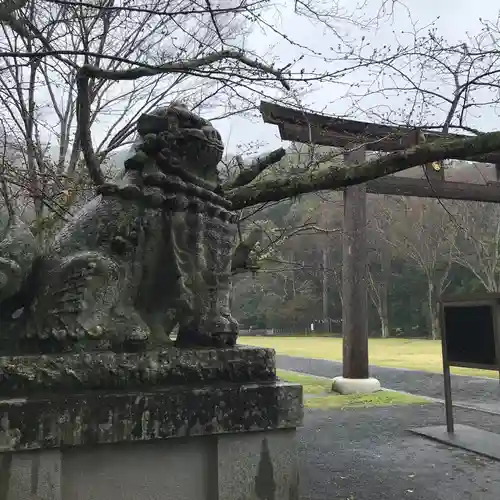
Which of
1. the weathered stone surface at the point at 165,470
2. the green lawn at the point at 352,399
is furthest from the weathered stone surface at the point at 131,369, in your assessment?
the green lawn at the point at 352,399

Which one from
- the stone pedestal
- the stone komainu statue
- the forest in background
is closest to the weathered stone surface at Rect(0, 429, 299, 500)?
the stone pedestal

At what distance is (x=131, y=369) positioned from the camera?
89.7 inches

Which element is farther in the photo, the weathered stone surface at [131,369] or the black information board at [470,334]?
the black information board at [470,334]

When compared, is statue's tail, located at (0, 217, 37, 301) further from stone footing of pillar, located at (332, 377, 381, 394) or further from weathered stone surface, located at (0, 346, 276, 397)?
stone footing of pillar, located at (332, 377, 381, 394)

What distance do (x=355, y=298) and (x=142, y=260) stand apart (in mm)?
7986

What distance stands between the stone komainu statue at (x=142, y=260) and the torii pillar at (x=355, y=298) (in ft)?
24.2

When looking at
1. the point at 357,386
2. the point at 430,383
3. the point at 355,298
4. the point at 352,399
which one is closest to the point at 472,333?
the point at 352,399

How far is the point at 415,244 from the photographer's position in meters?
26.0

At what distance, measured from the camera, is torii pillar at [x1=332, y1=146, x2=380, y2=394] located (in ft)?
31.9

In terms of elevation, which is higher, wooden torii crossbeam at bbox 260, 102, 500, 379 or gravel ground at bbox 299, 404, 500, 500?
wooden torii crossbeam at bbox 260, 102, 500, 379

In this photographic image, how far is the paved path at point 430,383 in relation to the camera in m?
8.69

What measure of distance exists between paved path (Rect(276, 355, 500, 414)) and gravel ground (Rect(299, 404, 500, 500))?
1.55 m

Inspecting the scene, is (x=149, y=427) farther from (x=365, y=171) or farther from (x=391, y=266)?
(x=391, y=266)

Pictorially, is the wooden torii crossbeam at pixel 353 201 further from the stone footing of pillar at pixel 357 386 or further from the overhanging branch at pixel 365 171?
the overhanging branch at pixel 365 171
